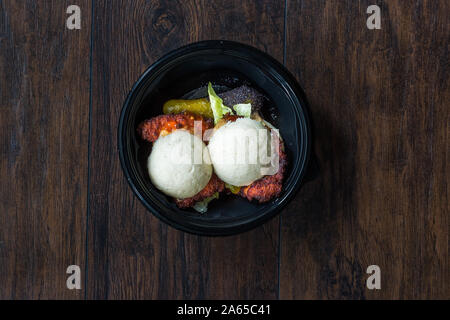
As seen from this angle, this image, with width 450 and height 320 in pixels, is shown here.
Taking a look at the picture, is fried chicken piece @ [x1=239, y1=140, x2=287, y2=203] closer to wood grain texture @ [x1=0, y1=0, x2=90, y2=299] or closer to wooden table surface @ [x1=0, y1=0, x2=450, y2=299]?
wooden table surface @ [x1=0, y1=0, x2=450, y2=299]

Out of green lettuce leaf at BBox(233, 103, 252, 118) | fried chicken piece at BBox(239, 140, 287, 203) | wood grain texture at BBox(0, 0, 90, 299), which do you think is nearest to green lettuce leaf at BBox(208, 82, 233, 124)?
green lettuce leaf at BBox(233, 103, 252, 118)

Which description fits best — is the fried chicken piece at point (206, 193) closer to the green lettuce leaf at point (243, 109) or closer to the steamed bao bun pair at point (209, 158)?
the steamed bao bun pair at point (209, 158)

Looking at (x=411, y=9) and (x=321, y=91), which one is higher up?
(x=411, y=9)
